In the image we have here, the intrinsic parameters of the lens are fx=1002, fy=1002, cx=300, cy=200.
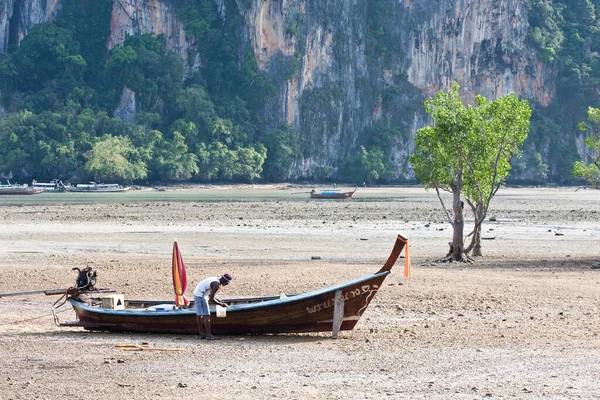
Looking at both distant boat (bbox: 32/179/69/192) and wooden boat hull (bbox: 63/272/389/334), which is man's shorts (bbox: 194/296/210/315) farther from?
distant boat (bbox: 32/179/69/192)

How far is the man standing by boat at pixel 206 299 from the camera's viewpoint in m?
15.0

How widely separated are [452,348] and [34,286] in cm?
1069

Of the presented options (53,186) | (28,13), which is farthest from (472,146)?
(28,13)

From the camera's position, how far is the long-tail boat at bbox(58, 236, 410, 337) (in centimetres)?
1469

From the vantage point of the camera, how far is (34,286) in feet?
70.7

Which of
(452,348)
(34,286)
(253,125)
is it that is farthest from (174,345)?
(253,125)

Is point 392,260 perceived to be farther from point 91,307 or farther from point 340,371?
point 91,307

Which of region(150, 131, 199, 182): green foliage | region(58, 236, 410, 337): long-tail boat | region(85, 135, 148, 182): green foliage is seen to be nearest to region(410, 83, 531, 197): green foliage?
region(58, 236, 410, 337): long-tail boat

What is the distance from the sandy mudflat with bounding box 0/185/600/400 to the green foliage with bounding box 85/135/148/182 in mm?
59066

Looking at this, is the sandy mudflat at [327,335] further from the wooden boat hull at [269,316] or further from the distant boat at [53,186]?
the distant boat at [53,186]

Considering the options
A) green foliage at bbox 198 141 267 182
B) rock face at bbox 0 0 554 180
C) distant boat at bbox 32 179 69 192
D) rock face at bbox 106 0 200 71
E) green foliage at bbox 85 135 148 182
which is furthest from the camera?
rock face at bbox 0 0 554 180

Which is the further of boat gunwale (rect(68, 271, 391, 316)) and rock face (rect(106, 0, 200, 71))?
rock face (rect(106, 0, 200, 71))

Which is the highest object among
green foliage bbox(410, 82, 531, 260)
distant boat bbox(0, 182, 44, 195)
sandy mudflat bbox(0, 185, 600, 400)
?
green foliage bbox(410, 82, 531, 260)

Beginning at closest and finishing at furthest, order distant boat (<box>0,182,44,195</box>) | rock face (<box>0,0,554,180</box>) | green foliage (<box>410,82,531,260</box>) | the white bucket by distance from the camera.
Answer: the white bucket < green foliage (<box>410,82,531,260</box>) < distant boat (<box>0,182,44,195</box>) < rock face (<box>0,0,554,180</box>)
